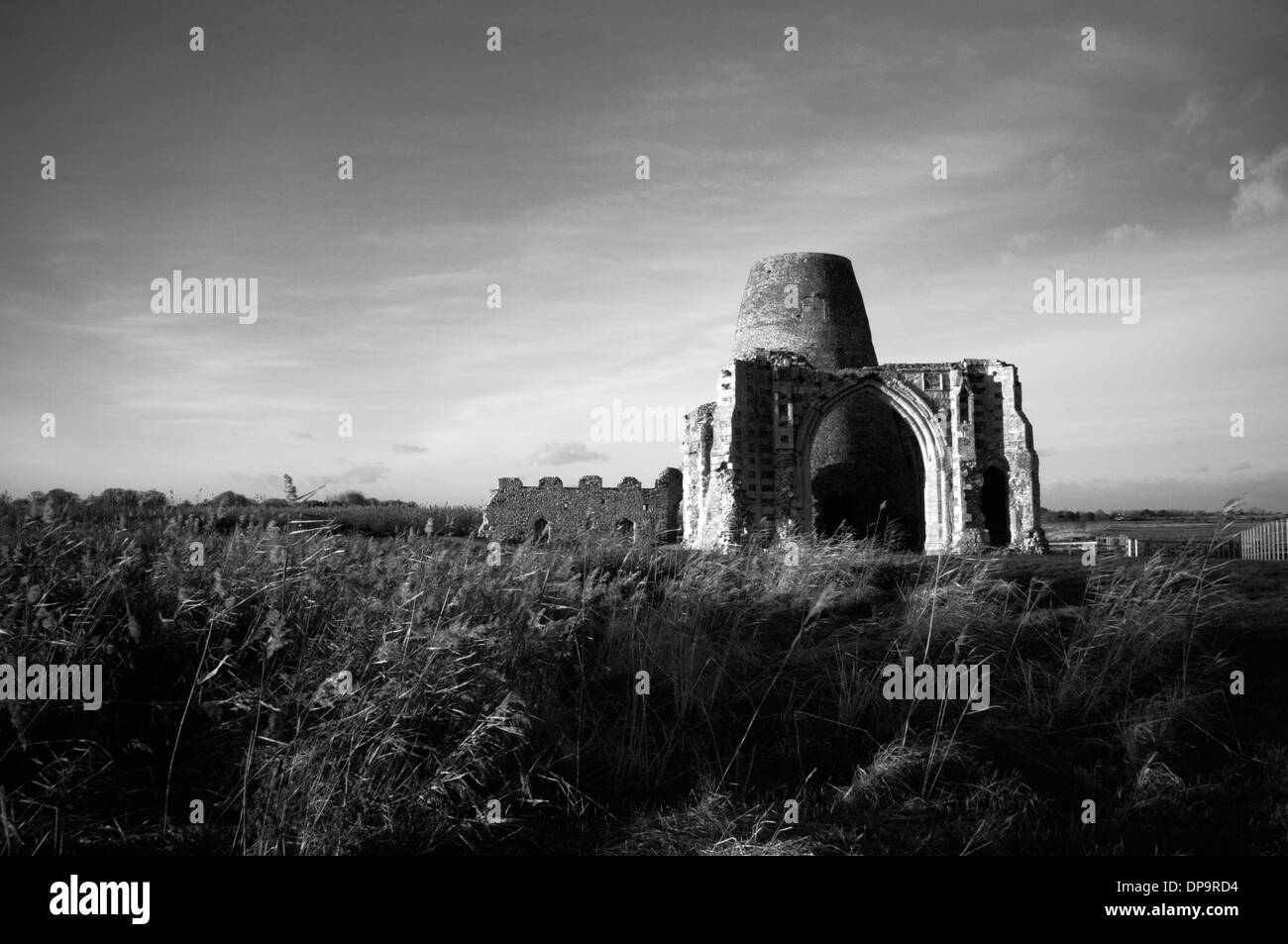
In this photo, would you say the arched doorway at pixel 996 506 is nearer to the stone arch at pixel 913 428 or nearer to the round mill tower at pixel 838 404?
the stone arch at pixel 913 428

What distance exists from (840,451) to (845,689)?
17.4m

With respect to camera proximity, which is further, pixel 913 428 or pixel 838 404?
pixel 838 404

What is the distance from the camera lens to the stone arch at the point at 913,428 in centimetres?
2159

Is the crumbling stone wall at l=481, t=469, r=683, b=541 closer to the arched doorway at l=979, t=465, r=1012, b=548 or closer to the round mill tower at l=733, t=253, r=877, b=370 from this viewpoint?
the round mill tower at l=733, t=253, r=877, b=370

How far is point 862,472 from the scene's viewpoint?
23.5 metres

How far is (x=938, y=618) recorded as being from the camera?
8352 millimetres

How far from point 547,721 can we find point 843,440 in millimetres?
19179

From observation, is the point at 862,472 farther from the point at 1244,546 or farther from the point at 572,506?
the point at 572,506

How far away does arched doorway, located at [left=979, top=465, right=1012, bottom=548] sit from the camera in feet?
72.6

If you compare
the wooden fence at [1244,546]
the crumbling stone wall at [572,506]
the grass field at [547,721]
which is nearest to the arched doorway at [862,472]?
the wooden fence at [1244,546]

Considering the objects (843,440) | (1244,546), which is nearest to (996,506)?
(843,440)

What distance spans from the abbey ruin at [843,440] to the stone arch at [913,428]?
0.03 meters
